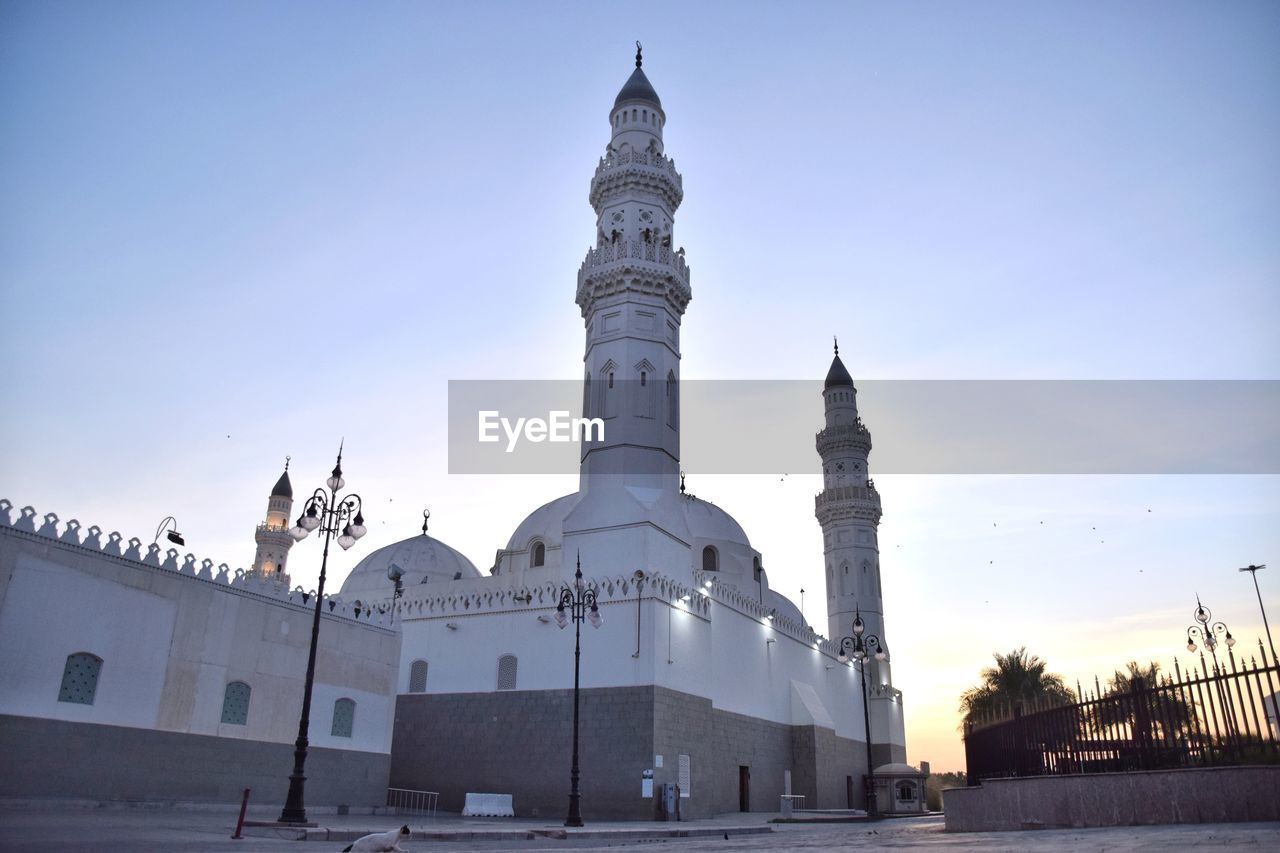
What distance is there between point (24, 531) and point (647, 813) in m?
15.8

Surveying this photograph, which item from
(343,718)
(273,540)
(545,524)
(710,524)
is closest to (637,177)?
(545,524)

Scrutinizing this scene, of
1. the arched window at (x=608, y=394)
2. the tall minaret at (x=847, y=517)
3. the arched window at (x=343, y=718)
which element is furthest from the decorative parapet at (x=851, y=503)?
the arched window at (x=343, y=718)

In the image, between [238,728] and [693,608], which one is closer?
[238,728]

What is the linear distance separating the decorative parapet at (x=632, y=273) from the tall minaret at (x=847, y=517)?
19.7 m

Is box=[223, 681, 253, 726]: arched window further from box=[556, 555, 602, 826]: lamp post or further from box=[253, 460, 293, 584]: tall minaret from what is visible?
box=[253, 460, 293, 584]: tall minaret

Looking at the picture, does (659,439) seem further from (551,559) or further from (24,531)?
(24,531)

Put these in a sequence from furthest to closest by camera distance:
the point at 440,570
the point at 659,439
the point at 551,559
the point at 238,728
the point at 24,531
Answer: the point at 440,570
the point at 551,559
the point at 659,439
the point at 238,728
the point at 24,531

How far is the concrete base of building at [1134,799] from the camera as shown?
10875 mm

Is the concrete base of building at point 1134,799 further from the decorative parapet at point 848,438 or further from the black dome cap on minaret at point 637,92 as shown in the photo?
the decorative parapet at point 848,438

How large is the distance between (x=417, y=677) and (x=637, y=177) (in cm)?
1901

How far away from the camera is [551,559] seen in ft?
104

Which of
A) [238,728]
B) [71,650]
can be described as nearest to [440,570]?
[238,728]

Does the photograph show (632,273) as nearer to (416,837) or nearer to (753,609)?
(753,609)

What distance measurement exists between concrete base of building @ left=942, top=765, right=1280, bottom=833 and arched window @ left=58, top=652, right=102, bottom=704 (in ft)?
51.7
